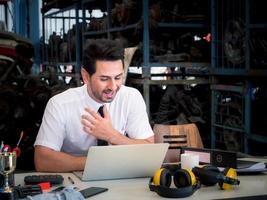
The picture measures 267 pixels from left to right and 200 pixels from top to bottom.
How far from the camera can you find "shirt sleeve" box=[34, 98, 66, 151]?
7.87ft

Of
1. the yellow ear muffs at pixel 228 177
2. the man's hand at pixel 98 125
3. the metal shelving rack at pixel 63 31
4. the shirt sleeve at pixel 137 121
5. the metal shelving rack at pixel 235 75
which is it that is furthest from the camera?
the metal shelving rack at pixel 63 31

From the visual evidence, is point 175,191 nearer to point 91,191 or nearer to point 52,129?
point 91,191

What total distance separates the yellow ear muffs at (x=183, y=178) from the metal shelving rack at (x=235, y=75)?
223 centimetres

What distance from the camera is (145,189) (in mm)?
1818

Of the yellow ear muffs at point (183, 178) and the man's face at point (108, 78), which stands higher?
the man's face at point (108, 78)

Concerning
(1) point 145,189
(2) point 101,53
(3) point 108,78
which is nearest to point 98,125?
(3) point 108,78

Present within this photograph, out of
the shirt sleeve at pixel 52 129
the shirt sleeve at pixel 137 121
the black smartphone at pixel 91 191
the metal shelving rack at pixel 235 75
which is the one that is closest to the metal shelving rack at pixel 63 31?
the metal shelving rack at pixel 235 75

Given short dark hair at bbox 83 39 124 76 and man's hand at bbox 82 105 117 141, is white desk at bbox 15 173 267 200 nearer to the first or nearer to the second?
man's hand at bbox 82 105 117 141

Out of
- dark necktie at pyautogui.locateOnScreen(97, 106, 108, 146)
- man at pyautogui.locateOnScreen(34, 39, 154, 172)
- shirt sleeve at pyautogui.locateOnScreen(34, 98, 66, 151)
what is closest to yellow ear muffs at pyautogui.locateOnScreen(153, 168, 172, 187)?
man at pyautogui.locateOnScreen(34, 39, 154, 172)

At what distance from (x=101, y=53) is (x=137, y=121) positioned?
1.51 ft

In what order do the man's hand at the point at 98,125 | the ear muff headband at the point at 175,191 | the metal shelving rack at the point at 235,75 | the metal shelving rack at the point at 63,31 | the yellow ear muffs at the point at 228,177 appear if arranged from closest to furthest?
the ear muff headband at the point at 175,191, the yellow ear muffs at the point at 228,177, the man's hand at the point at 98,125, the metal shelving rack at the point at 235,75, the metal shelving rack at the point at 63,31

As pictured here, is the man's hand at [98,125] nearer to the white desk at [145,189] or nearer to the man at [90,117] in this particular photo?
the man at [90,117]

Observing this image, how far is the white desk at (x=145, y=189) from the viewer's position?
5.61 ft

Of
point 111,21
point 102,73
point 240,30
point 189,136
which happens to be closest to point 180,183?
point 102,73
